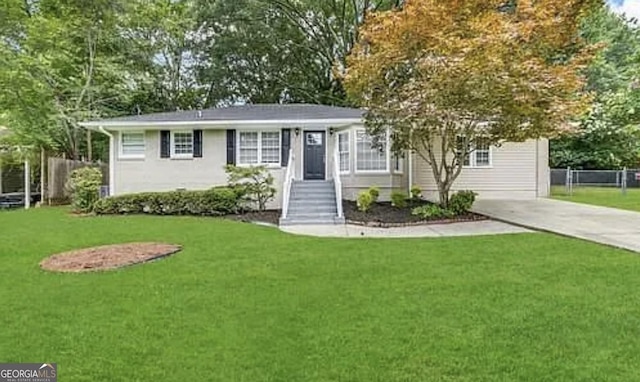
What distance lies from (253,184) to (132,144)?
477 centimetres

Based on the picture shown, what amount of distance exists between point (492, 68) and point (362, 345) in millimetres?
9091

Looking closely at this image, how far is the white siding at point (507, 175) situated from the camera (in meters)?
19.3

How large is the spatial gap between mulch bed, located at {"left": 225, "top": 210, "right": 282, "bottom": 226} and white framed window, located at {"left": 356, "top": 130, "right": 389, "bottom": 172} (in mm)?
3813

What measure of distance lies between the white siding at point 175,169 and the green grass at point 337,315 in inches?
323

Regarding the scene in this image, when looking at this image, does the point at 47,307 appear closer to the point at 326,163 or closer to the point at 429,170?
the point at 326,163

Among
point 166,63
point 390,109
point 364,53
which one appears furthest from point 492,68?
point 166,63

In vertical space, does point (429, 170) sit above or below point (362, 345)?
above

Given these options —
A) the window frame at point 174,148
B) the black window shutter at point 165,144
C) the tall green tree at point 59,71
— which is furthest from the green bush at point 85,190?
the tall green tree at point 59,71

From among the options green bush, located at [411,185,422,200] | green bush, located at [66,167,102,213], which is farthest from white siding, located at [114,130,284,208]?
green bush, located at [411,185,422,200]

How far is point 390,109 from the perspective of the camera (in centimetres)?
1389

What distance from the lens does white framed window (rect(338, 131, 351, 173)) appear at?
18.4 meters

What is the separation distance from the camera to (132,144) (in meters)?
18.0

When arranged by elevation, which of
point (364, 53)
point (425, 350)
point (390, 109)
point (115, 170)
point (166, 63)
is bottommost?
point (425, 350)

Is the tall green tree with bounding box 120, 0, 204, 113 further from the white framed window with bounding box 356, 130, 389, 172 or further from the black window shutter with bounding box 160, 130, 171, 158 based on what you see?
the white framed window with bounding box 356, 130, 389, 172
